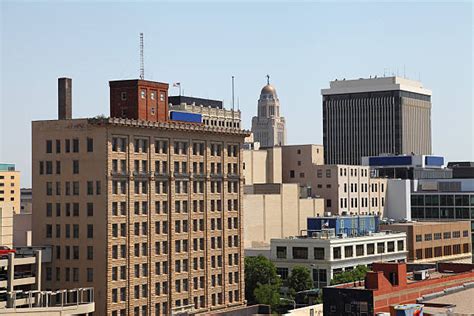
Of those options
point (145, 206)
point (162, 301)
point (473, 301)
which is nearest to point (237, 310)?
point (162, 301)

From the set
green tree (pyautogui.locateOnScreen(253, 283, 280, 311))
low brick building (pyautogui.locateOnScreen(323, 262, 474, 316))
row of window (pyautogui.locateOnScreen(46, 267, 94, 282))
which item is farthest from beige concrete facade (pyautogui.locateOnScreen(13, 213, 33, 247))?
low brick building (pyautogui.locateOnScreen(323, 262, 474, 316))

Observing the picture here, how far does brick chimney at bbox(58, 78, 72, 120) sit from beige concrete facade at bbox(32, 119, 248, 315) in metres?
8.67

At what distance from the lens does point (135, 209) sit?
479ft

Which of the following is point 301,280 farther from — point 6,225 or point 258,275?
point 6,225

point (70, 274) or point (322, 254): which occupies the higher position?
point (322, 254)

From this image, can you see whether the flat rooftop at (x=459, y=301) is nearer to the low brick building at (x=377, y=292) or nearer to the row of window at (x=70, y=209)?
the low brick building at (x=377, y=292)

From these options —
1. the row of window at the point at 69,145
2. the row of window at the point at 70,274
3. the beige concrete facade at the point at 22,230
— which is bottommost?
the row of window at the point at 70,274

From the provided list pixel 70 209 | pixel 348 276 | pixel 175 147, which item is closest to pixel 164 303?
pixel 70 209

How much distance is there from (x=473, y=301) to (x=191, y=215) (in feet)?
190

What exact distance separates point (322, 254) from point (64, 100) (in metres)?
57.4

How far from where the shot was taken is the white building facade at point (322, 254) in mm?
174625

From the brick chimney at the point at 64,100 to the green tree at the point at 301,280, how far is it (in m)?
50.8

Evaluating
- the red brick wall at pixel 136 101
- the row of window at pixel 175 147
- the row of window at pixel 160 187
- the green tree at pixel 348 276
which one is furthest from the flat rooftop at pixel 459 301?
the red brick wall at pixel 136 101

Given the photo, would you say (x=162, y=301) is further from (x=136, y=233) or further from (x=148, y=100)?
(x=148, y=100)
